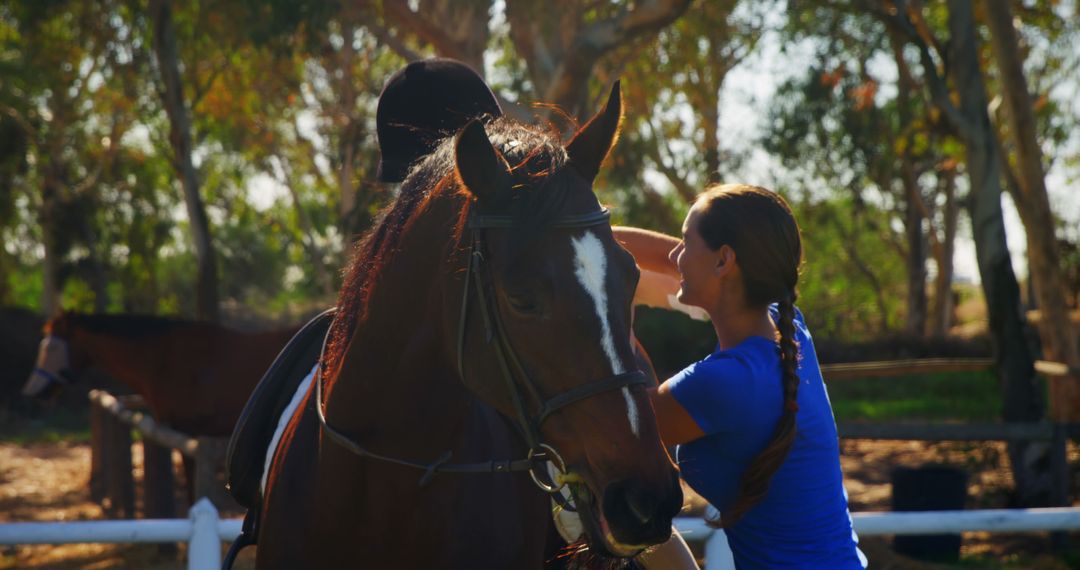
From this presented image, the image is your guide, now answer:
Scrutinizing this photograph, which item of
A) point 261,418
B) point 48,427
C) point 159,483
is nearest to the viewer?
point 261,418

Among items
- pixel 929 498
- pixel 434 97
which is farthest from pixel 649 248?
pixel 929 498

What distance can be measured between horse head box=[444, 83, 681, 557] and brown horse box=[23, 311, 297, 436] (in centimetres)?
768

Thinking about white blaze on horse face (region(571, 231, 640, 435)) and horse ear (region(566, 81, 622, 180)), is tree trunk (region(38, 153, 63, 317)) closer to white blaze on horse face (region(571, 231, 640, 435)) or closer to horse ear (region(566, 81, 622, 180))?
horse ear (region(566, 81, 622, 180))

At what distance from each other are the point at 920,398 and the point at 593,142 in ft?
66.6

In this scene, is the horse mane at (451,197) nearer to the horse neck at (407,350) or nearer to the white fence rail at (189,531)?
the horse neck at (407,350)

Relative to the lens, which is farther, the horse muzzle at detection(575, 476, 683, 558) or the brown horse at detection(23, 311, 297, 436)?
the brown horse at detection(23, 311, 297, 436)

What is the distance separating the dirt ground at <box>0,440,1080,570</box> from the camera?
7.98 meters

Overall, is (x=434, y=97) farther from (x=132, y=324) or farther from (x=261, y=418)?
(x=132, y=324)

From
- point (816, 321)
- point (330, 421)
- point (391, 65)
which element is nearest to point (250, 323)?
point (391, 65)

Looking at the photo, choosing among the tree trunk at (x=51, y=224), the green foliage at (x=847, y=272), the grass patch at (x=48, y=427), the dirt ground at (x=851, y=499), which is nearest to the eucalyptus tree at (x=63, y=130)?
the tree trunk at (x=51, y=224)

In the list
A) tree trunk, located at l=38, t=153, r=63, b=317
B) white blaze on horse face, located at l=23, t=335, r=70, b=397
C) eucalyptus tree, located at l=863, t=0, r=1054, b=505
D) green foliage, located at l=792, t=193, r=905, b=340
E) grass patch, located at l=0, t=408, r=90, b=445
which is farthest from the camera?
green foliage, located at l=792, t=193, r=905, b=340

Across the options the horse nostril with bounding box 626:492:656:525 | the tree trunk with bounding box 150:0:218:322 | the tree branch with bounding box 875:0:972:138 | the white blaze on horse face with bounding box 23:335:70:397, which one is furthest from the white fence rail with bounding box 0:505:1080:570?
the tree trunk with bounding box 150:0:218:322

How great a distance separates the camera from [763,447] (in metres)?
2.28

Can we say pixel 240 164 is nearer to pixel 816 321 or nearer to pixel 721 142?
pixel 721 142
